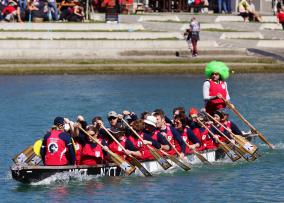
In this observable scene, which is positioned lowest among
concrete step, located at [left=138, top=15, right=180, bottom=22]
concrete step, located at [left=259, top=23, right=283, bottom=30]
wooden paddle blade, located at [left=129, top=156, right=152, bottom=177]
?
concrete step, located at [left=259, top=23, right=283, bottom=30]

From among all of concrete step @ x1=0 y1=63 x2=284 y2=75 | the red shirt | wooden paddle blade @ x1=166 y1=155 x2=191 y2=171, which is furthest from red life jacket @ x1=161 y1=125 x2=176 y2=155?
the red shirt

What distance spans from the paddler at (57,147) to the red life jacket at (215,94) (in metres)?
6.92

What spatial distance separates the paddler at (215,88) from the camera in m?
32.4

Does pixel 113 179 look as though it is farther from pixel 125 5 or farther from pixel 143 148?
pixel 125 5

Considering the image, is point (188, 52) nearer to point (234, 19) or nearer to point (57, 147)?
point (234, 19)

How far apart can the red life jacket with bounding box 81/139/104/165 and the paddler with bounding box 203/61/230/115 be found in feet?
18.6

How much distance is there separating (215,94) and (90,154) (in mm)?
5995

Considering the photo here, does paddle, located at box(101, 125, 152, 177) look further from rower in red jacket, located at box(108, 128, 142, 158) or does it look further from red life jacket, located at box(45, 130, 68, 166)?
red life jacket, located at box(45, 130, 68, 166)

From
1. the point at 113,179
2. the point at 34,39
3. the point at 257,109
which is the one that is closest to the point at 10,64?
the point at 34,39

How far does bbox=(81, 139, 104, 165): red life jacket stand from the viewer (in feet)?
90.3

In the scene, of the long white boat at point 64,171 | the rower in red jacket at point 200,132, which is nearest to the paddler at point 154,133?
the long white boat at point 64,171

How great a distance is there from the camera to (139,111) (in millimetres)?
44531

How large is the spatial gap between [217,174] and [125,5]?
147 feet

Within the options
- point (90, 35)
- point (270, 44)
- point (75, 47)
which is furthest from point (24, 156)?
point (270, 44)
